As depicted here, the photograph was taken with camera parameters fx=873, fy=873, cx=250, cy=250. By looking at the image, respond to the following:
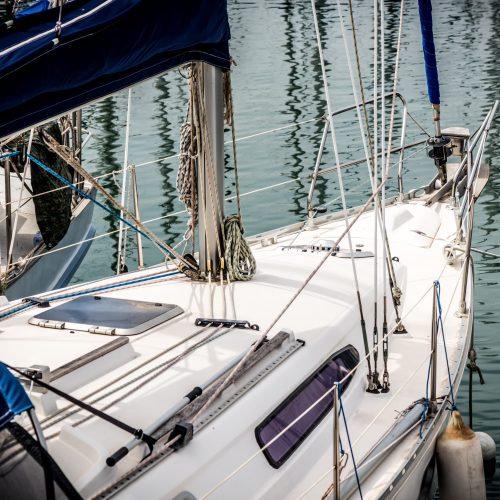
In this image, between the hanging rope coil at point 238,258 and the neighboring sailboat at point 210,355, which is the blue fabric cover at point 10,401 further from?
the hanging rope coil at point 238,258

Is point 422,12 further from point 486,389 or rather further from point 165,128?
point 165,128

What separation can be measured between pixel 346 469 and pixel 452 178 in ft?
16.2

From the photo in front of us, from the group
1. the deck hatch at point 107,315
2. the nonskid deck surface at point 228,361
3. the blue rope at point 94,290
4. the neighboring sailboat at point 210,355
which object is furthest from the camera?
the blue rope at point 94,290

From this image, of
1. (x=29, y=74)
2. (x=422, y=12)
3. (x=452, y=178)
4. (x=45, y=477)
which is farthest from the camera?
(x=452, y=178)

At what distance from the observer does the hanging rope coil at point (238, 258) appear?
20.1 feet

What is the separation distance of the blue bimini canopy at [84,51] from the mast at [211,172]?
0.88 m

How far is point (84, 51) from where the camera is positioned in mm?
4160

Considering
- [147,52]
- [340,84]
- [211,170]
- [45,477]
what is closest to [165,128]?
[340,84]

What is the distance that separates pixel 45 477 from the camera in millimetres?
3553

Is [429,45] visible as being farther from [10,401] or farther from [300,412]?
[10,401]

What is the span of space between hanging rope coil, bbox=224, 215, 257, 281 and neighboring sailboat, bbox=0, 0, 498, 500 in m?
0.01

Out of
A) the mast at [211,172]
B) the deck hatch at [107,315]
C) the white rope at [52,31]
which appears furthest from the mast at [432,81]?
the white rope at [52,31]

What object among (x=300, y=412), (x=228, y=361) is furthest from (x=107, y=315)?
(x=300, y=412)

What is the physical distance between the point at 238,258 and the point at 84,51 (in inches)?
91.5
